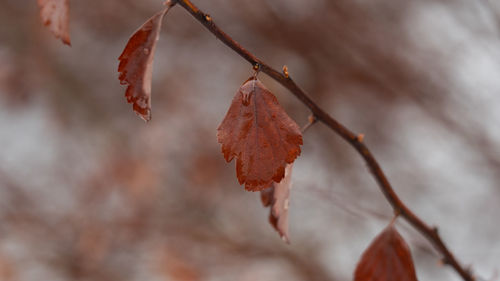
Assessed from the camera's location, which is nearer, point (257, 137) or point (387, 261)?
point (257, 137)

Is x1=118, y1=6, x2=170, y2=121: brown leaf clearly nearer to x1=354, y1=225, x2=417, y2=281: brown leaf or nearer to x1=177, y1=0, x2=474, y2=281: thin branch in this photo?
x1=177, y1=0, x2=474, y2=281: thin branch

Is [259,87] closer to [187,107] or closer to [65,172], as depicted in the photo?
[187,107]

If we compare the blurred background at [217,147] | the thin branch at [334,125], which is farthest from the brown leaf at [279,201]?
the blurred background at [217,147]

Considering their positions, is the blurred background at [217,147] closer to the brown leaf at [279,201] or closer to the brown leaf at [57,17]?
the brown leaf at [279,201]

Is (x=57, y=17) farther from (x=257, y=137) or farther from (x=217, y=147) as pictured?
(x=217, y=147)

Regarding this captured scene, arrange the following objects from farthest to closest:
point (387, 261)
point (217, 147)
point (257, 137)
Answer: point (217, 147) → point (387, 261) → point (257, 137)

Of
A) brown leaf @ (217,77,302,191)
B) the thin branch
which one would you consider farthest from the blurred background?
brown leaf @ (217,77,302,191)

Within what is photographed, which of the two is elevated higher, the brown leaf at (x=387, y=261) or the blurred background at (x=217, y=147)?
the blurred background at (x=217, y=147)

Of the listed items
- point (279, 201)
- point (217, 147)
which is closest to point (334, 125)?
point (279, 201)
